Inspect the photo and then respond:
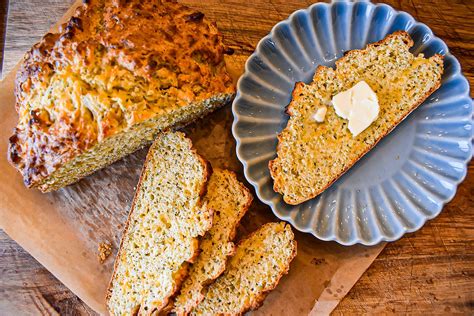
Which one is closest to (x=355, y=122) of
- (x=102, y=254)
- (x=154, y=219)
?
(x=154, y=219)

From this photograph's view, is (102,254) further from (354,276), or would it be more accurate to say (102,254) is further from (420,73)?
(420,73)

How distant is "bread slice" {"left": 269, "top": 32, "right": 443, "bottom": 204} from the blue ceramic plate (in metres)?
0.15

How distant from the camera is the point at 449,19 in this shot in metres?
4.09

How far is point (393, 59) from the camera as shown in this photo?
3686mm

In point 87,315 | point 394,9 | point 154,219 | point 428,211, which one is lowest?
point 87,315

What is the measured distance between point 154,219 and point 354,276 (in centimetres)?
171

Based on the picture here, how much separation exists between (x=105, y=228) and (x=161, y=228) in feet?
1.97

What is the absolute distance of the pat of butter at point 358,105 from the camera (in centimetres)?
358

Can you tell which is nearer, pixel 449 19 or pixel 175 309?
pixel 175 309

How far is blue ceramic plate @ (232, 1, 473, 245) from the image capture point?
145 inches

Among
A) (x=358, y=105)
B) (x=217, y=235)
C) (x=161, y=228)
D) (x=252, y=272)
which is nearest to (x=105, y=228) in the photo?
(x=161, y=228)

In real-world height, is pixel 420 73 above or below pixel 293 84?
above

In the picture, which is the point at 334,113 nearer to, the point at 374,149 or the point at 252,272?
the point at 374,149

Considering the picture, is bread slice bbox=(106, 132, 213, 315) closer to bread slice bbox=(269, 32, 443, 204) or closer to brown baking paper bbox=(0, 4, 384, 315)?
brown baking paper bbox=(0, 4, 384, 315)
